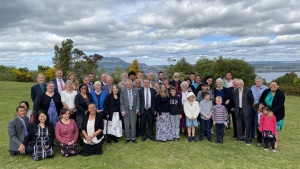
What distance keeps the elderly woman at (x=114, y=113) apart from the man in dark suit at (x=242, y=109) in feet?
11.2

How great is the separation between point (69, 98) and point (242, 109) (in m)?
4.86

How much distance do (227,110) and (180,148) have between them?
6.99ft

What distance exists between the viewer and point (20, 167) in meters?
5.35

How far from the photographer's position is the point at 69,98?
662cm

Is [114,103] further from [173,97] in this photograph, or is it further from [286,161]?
[286,161]

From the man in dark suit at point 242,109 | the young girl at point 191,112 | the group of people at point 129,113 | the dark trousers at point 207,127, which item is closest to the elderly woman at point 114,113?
the group of people at point 129,113

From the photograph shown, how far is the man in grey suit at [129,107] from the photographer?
7.07m

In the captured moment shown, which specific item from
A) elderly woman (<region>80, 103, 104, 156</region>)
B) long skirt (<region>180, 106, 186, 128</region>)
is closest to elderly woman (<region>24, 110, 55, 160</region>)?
elderly woman (<region>80, 103, 104, 156</region>)

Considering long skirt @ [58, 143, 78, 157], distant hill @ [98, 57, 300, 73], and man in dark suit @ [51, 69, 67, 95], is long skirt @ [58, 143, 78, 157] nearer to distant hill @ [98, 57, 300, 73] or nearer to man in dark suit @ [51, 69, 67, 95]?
man in dark suit @ [51, 69, 67, 95]

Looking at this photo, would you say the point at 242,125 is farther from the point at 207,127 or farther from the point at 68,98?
the point at 68,98

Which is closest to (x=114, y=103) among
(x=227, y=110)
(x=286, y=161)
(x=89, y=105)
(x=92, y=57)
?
(x=89, y=105)

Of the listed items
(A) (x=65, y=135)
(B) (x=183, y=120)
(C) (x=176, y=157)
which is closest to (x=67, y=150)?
(A) (x=65, y=135)

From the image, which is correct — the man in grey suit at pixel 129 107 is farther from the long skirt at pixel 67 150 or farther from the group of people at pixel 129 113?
the long skirt at pixel 67 150

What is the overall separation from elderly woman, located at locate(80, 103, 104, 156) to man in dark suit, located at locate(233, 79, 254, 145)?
3904mm
